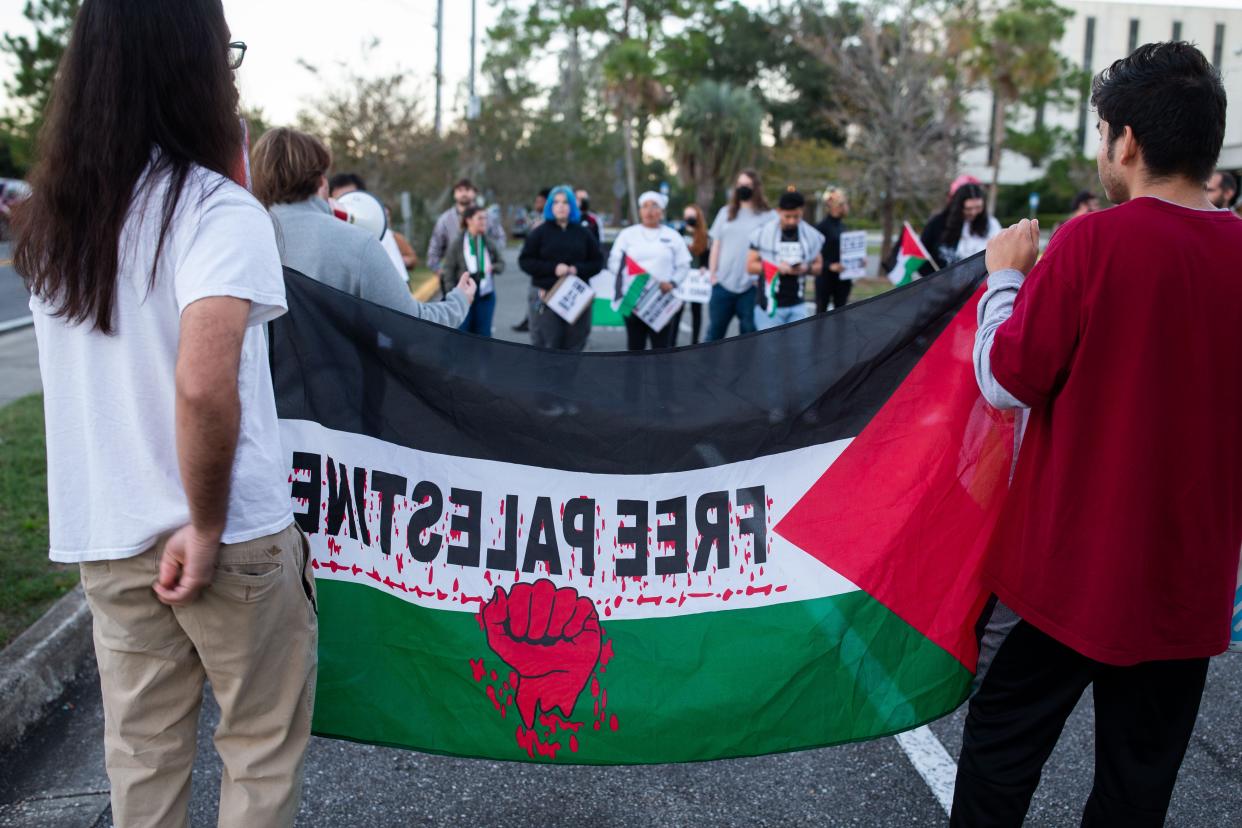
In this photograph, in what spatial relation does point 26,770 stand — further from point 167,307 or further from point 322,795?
point 167,307

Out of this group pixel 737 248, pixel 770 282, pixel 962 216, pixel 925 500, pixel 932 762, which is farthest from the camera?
pixel 737 248

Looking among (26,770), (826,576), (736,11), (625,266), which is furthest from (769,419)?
(736,11)

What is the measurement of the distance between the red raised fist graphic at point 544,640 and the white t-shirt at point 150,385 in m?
0.82

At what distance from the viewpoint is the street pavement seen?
299 cm

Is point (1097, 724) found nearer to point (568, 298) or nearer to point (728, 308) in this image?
point (568, 298)

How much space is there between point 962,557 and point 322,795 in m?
1.96

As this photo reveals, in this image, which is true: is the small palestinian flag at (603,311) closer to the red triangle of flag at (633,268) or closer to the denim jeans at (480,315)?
the denim jeans at (480,315)

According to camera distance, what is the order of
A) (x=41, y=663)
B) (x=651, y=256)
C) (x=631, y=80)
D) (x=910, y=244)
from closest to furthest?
(x=41, y=663) → (x=910, y=244) → (x=651, y=256) → (x=631, y=80)

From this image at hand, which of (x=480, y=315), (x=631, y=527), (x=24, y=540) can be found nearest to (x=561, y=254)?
(x=480, y=315)

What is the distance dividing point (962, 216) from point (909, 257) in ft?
2.91

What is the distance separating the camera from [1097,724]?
7.34ft

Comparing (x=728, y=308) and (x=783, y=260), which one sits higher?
(x=783, y=260)

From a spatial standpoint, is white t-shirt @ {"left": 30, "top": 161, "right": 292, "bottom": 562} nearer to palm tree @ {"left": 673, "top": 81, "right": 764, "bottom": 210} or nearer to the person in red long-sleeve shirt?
the person in red long-sleeve shirt

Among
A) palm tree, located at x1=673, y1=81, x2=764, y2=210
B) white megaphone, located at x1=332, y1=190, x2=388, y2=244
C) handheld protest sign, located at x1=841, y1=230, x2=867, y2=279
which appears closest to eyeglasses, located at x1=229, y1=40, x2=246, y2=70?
white megaphone, located at x1=332, y1=190, x2=388, y2=244
